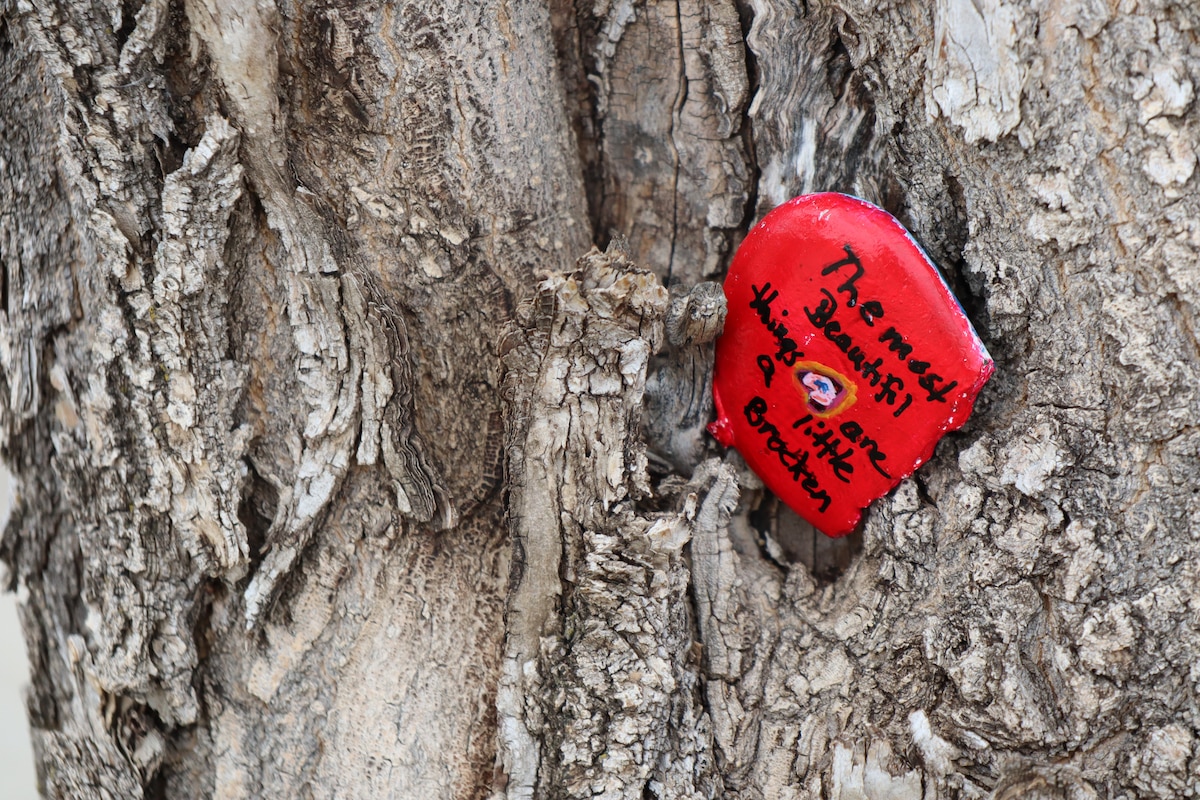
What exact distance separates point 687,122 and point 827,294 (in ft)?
1.29

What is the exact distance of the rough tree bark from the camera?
1091mm

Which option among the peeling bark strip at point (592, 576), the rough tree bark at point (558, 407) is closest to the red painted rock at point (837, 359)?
the rough tree bark at point (558, 407)

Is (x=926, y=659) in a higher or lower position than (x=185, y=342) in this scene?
lower

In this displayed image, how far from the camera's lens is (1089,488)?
3.65 feet

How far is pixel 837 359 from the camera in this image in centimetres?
125

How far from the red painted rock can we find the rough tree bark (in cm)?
7

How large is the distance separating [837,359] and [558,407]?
45cm

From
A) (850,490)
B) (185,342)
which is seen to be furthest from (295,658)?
(850,490)

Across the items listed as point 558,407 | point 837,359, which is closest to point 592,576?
point 558,407

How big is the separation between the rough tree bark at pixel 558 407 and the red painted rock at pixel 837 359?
7 centimetres

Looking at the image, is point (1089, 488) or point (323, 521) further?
point (323, 521)

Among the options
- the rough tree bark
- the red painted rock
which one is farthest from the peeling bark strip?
the red painted rock

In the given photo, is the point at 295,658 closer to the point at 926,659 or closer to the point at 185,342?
the point at 185,342

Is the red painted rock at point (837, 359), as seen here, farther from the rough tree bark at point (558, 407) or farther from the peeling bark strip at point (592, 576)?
the peeling bark strip at point (592, 576)
